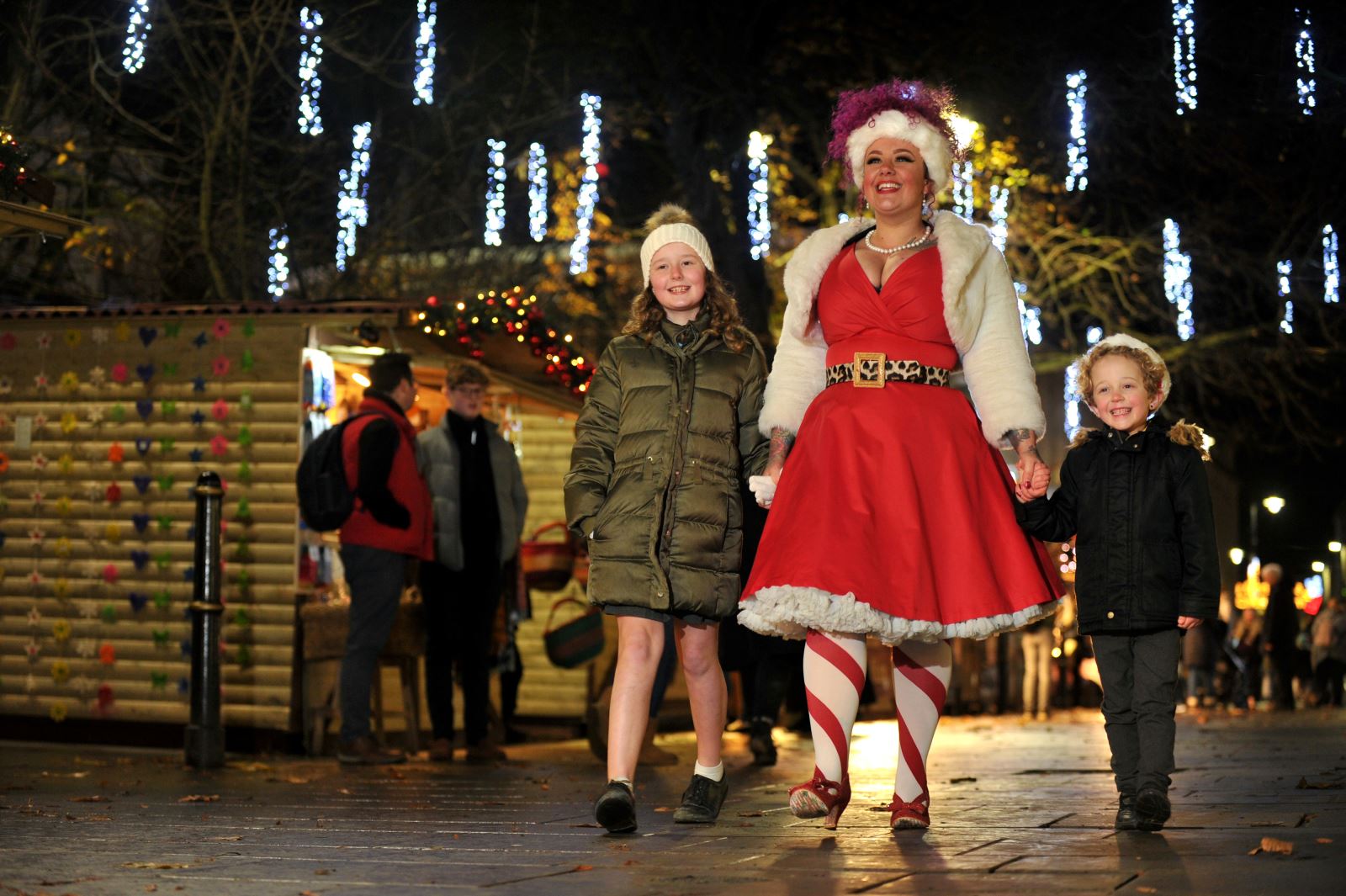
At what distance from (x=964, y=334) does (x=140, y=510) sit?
23.6ft

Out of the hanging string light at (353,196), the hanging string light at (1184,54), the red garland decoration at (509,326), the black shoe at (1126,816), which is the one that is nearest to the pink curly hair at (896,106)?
the black shoe at (1126,816)

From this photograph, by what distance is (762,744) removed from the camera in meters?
10.3

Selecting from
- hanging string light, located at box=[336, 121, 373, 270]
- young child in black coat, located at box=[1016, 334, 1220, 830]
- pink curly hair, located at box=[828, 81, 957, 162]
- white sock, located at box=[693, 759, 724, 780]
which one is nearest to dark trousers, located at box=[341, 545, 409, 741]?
white sock, located at box=[693, 759, 724, 780]

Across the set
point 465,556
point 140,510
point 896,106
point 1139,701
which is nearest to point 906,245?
point 896,106

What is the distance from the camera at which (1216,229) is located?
929 inches

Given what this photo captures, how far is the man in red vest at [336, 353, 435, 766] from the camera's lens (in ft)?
32.9

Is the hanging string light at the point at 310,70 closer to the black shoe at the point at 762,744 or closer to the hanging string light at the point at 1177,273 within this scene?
the black shoe at the point at 762,744

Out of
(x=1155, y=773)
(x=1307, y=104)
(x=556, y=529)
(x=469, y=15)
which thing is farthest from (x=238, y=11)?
(x=1155, y=773)

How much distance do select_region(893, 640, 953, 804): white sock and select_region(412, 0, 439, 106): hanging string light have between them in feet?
44.1

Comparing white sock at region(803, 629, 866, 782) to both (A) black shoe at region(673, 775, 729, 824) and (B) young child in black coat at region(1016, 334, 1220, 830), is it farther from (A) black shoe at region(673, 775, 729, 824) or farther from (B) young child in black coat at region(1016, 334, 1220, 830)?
(B) young child in black coat at region(1016, 334, 1220, 830)

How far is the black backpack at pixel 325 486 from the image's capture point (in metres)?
10.1

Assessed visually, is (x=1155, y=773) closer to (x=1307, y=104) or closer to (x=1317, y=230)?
(x=1307, y=104)

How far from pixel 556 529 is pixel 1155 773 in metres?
9.54

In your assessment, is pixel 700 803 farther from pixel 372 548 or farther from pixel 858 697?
pixel 372 548
